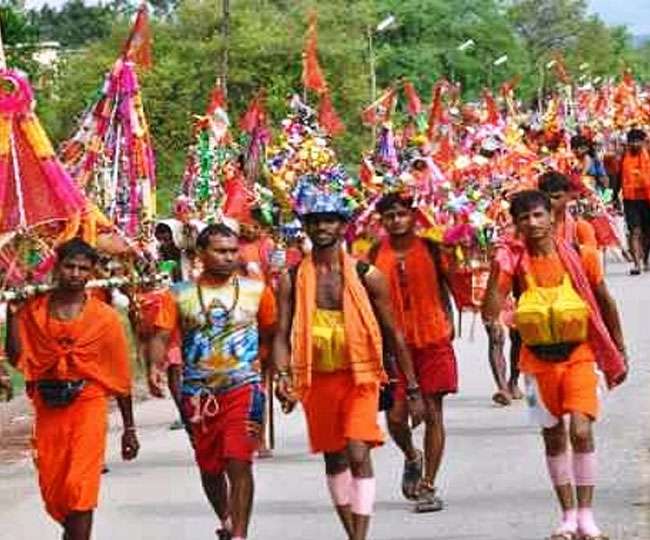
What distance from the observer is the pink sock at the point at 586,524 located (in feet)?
28.2

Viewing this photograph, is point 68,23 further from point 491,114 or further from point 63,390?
point 63,390

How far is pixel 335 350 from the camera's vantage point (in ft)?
28.5

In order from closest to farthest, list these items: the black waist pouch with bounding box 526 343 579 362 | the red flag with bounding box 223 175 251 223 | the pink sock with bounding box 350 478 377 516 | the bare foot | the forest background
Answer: the pink sock with bounding box 350 478 377 516
the black waist pouch with bounding box 526 343 579 362
the red flag with bounding box 223 175 251 223
the bare foot
the forest background

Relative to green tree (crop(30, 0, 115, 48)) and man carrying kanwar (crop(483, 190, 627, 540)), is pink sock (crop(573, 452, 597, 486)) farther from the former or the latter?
green tree (crop(30, 0, 115, 48))

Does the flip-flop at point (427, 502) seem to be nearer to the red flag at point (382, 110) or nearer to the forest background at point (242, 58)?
the red flag at point (382, 110)

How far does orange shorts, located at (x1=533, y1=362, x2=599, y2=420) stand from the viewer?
870cm

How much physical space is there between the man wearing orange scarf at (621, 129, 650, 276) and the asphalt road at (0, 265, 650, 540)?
8951 mm

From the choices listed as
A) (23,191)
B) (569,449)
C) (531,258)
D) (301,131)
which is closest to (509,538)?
(569,449)

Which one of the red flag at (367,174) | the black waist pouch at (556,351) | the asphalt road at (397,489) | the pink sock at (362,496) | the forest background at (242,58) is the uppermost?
the forest background at (242,58)

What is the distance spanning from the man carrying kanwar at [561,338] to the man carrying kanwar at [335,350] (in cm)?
66

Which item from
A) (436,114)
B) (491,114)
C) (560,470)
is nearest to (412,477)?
(560,470)

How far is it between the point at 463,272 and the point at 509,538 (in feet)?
6.35

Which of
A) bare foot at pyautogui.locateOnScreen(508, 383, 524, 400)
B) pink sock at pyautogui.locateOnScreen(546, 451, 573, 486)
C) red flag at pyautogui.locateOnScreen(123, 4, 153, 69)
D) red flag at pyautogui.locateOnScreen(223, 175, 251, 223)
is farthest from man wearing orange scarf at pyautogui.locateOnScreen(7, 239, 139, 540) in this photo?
bare foot at pyautogui.locateOnScreen(508, 383, 524, 400)

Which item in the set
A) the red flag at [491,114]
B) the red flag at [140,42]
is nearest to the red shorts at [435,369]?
the red flag at [140,42]
